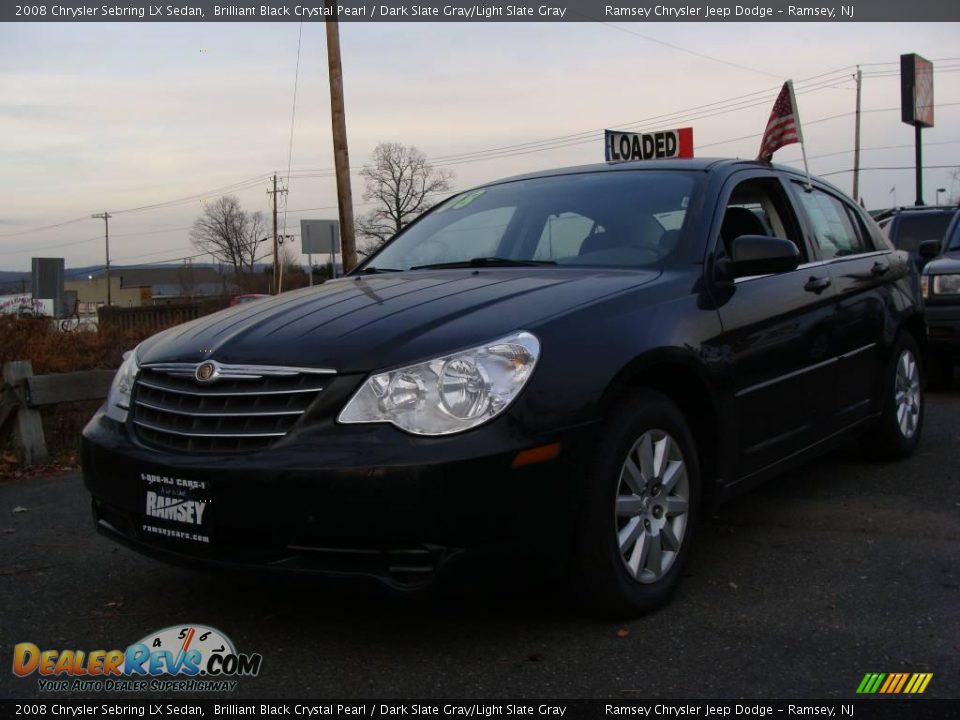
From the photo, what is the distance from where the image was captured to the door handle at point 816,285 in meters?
4.27

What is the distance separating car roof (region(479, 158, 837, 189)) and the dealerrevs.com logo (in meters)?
2.68

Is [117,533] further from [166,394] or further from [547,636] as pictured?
[547,636]

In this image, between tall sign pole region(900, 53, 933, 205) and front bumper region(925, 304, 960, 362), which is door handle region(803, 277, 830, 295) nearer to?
front bumper region(925, 304, 960, 362)

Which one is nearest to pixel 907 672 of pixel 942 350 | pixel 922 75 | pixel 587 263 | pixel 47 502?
pixel 587 263

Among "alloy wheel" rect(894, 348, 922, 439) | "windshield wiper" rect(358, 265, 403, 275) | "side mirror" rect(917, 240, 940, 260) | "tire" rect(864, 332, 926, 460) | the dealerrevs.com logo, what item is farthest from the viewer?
"side mirror" rect(917, 240, 940, 260)

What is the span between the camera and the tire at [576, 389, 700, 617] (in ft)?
9.69

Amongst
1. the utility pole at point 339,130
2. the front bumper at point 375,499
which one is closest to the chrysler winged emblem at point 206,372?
the front bumper at point 375,499

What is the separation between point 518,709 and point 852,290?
3074mm

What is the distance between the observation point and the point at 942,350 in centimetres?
840

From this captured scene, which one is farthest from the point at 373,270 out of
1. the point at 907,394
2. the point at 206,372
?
the point at 907,394

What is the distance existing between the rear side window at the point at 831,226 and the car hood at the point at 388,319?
5.19 ft

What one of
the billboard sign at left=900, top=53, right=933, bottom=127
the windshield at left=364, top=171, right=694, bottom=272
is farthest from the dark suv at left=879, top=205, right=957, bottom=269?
the billboard sign at left=900, top=53, right=933, bottom=127

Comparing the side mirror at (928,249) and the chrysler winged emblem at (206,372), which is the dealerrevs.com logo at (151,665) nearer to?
the chrysler winged emblem at (206,372)

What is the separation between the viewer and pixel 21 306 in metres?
8.61
